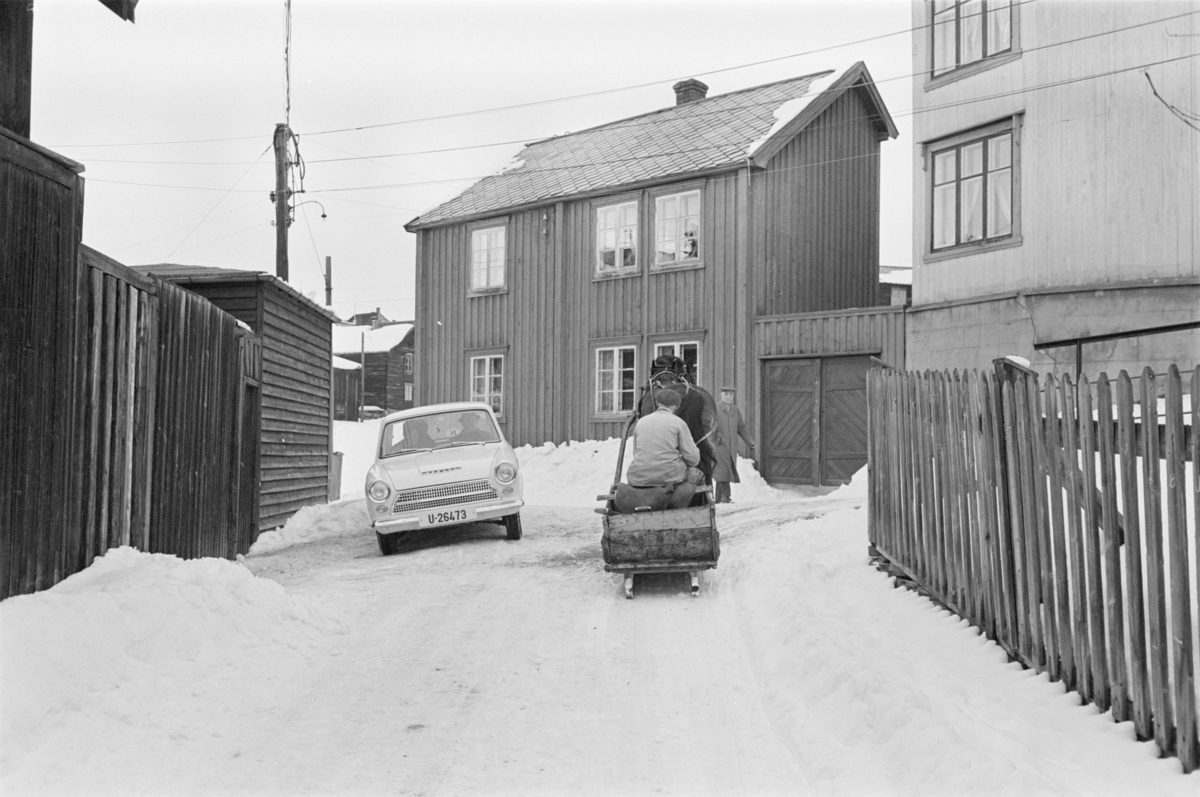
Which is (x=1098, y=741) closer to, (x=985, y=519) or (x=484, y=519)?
(x=985, y=519)

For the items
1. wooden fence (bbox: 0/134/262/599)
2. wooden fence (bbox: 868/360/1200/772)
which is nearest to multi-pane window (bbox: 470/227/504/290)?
wooden fence (bbox: 0/134/262/599)

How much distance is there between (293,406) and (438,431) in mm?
4344

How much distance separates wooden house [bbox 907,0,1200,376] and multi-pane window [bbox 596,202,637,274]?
21.2ft

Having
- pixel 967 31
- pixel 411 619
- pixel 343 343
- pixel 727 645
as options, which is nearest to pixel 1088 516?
pixel 727 645

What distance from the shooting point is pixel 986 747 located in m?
4.17

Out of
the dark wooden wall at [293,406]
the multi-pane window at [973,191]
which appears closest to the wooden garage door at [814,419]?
the multi-pane window at [973,191]

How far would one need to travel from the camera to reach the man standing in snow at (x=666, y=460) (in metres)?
8.86

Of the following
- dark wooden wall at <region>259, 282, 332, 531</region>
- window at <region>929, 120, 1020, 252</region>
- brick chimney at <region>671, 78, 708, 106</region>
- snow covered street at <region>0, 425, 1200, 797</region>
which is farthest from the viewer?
brick chimney at <region>671, 78, 708, 106</region>

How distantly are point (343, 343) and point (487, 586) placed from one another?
5351 centimetres

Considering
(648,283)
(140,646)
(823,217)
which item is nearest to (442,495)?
(140,646)

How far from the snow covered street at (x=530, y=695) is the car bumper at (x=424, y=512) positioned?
8.54 feet

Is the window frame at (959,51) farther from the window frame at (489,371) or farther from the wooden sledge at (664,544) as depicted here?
the window frame at (489,371)

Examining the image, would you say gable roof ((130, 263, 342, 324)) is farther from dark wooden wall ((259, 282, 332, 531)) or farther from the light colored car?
the light colored car

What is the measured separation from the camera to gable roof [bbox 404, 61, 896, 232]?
67.4 ft
